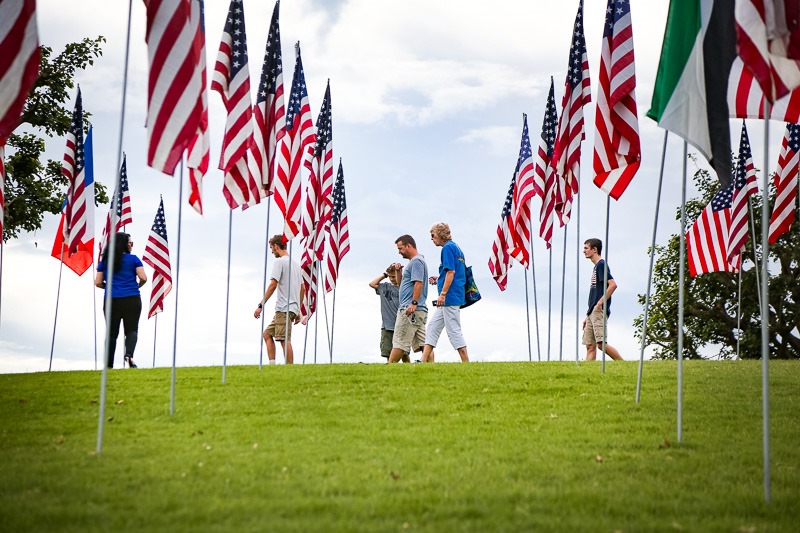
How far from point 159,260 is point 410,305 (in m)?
10.4

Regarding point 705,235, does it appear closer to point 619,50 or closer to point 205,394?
point 619,50

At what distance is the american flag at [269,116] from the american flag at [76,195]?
6717 millimetres

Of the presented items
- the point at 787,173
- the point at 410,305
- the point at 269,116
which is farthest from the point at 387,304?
the point at 787,173

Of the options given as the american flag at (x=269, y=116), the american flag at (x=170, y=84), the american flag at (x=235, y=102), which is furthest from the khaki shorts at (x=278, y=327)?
the american flag at (x=170, y=84)

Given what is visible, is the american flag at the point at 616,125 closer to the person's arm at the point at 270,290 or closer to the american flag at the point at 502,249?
the person's arm at the point at 270,290

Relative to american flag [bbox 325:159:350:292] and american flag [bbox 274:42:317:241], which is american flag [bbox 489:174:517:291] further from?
american flag [bbox 274:42:317:241]

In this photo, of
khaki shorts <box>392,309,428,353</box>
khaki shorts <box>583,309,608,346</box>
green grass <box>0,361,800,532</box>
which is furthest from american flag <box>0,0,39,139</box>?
khaki shorts <box>583,309,608,346</box>

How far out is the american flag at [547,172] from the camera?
18188 mm

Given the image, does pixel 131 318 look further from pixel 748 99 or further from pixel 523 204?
pixel 748 99

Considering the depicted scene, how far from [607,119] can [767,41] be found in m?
4.78

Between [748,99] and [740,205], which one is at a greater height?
[740,205]

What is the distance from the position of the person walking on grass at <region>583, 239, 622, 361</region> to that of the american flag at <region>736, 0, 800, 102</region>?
904 cm

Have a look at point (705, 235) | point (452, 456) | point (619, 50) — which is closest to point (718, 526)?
point (452, 456)

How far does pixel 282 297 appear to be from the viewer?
55.4 feet
